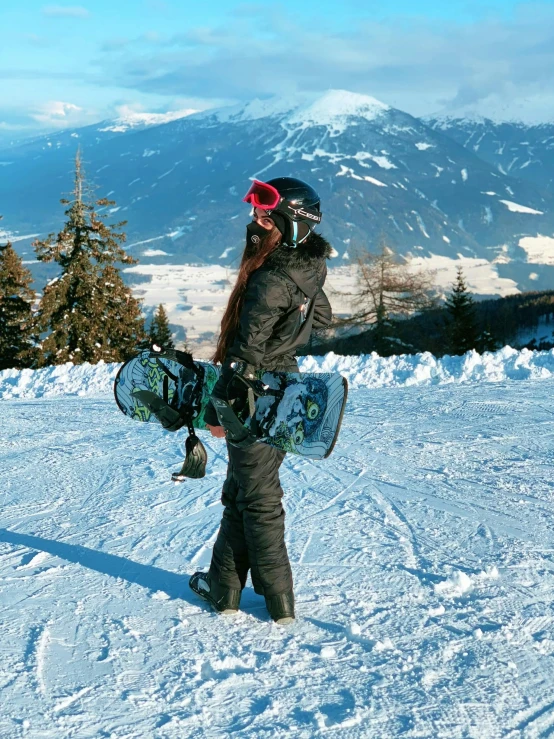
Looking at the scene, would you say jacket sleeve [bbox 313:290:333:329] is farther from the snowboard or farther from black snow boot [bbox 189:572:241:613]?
black snow boot [bbox 189:572:241:613]

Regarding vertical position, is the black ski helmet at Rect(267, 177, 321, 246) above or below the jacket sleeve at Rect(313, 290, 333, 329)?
above

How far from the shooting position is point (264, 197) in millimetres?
3531

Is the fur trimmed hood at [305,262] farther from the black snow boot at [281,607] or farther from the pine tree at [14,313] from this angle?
the pine tree at [14,313]

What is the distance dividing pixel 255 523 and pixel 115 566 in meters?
1.39

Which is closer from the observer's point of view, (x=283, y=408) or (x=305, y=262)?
(x=305, y=262)

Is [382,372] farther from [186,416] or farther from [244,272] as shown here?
[244,272]

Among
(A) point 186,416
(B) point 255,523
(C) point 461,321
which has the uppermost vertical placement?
(C) point 461,321

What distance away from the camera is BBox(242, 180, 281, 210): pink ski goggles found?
350 cm

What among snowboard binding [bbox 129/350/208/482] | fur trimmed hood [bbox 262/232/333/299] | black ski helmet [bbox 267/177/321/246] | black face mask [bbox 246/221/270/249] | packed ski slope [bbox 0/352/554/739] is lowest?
packed ski slope [bbox 0/352/554/739]

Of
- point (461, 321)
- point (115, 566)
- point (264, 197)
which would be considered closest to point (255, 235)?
point (264, 197)

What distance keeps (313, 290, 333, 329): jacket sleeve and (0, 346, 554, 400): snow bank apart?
250 inches

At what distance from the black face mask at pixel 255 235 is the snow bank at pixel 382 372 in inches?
273

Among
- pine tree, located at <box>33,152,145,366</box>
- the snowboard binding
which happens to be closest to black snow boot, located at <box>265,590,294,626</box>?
the snowboard binding

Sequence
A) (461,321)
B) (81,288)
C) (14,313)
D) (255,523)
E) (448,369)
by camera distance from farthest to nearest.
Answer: (461,321), (14,313), (81,288), (448,369), (255,523)
